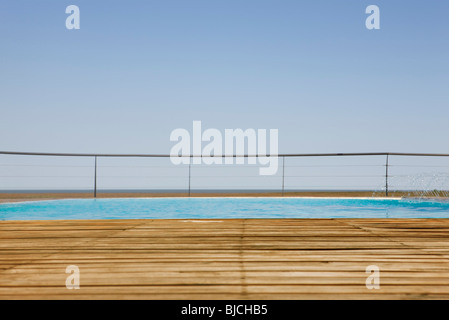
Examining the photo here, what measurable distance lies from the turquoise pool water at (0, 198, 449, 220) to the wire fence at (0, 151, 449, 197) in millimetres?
337

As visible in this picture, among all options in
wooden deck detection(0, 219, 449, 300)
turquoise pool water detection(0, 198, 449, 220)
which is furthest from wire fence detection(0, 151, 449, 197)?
wooden deck detection(0, 219, 449, 300)

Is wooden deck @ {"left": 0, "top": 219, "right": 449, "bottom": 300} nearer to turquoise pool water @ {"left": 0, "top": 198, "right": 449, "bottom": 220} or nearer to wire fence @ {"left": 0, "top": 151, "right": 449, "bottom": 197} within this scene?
turquoise pool water @ {"left": 0, "top": 198, "right": 449, "bottom": 220}

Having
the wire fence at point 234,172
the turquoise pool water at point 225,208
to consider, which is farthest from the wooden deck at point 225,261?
the wire fence at point 234,172

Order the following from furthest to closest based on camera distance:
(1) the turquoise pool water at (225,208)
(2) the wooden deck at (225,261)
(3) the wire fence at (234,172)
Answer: (3) the wire fence at (234,172), (1) the turquoise pool water at (225,208), (2) the wooden deck at (225,261)

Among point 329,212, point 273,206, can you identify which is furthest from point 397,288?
point 273,206

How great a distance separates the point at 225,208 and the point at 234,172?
149 centimetres

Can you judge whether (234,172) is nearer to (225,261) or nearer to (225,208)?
(225,208)

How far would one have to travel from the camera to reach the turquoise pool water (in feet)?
16.3

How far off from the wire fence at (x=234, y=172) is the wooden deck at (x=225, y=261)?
162 inches

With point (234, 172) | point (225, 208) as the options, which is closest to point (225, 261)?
point (225, 208)

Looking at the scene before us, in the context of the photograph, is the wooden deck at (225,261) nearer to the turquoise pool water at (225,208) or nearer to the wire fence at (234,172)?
the turquoise pool water at (225,208)

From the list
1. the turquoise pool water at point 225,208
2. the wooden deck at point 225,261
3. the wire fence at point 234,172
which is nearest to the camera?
the wooden deck at point 225,261

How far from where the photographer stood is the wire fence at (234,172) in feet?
20.8

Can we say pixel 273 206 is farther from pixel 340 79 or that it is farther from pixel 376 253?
pixel 340 79
